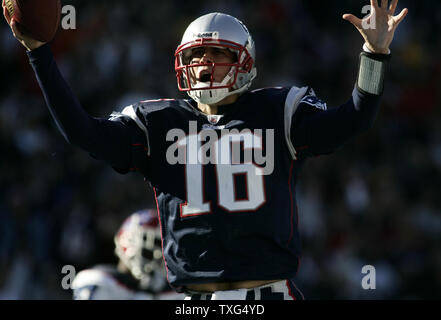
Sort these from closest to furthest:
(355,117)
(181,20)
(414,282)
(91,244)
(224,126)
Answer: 1. (355,117)
2. (224,126)
3. (91,244)
4. (414,282)
5. (181,20)

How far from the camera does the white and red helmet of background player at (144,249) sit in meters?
4.80

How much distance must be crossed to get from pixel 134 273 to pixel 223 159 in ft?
7.11

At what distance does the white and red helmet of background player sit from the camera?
15.8 feet

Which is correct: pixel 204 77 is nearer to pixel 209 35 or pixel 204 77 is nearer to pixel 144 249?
pixel 209 35

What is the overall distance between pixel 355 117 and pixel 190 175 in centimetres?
68

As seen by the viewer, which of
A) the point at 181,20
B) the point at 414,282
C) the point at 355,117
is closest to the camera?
the point at 355,117

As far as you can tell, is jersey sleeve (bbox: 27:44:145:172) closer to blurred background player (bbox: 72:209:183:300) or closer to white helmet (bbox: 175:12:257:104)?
white helmet (bbox: 175:12:257:104)

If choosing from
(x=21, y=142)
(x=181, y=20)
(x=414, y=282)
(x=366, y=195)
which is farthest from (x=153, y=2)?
(x=414, y=282)

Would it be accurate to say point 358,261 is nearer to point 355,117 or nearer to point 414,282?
point 414,282

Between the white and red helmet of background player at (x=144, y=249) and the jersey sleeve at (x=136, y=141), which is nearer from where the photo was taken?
the jersey sleeve at (x=136, y=141)

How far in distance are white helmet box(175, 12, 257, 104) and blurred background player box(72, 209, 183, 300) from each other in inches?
71.2

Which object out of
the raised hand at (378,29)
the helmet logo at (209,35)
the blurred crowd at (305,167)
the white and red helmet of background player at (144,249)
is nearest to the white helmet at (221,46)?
the helmet logo at (209,35)

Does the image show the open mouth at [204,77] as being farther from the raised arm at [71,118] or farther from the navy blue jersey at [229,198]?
the raised arm at [71,118]

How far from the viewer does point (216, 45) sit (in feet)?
10.3
